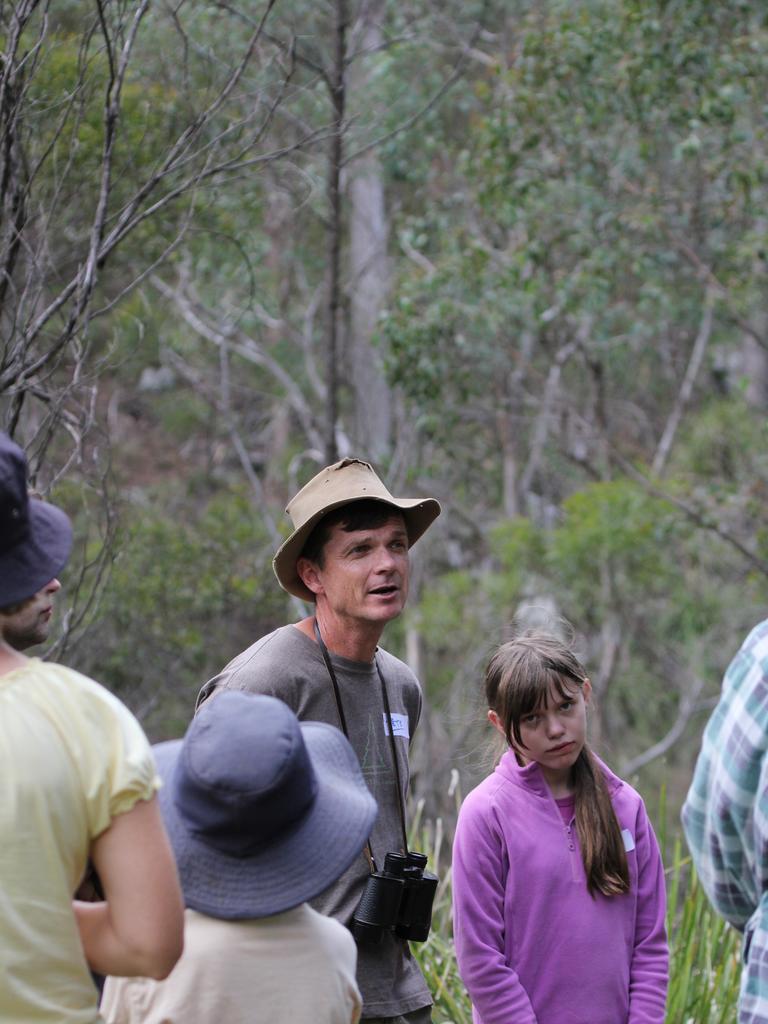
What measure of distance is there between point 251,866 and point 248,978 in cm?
19

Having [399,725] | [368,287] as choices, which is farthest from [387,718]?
[368,287]

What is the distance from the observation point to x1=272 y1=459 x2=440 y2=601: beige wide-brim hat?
10.9 feet

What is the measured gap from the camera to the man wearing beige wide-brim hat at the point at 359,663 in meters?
3.09

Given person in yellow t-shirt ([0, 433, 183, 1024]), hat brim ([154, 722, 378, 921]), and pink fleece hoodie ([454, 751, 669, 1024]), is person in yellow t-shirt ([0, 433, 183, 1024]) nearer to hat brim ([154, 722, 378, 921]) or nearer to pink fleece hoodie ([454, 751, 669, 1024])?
hat brim ([154, 722, 378, 921])

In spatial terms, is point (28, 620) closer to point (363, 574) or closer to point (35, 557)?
point (35, 557)

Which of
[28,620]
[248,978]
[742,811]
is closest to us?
[28,620]

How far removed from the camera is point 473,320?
11562mm

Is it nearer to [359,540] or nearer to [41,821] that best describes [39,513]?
[41,821]

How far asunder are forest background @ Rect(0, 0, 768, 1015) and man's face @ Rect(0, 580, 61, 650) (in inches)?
184

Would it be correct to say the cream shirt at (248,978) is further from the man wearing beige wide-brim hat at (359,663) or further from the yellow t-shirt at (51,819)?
the man wearing beige wide-brim hat at (359,663)

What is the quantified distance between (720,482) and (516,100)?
380cm

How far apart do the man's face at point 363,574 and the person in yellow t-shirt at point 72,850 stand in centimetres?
129

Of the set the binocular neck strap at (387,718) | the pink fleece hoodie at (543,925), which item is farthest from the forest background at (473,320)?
the pink fleece hoodie at (543,925)

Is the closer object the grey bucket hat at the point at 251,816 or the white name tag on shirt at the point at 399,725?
the grey bucket hat at the point at 251,816
